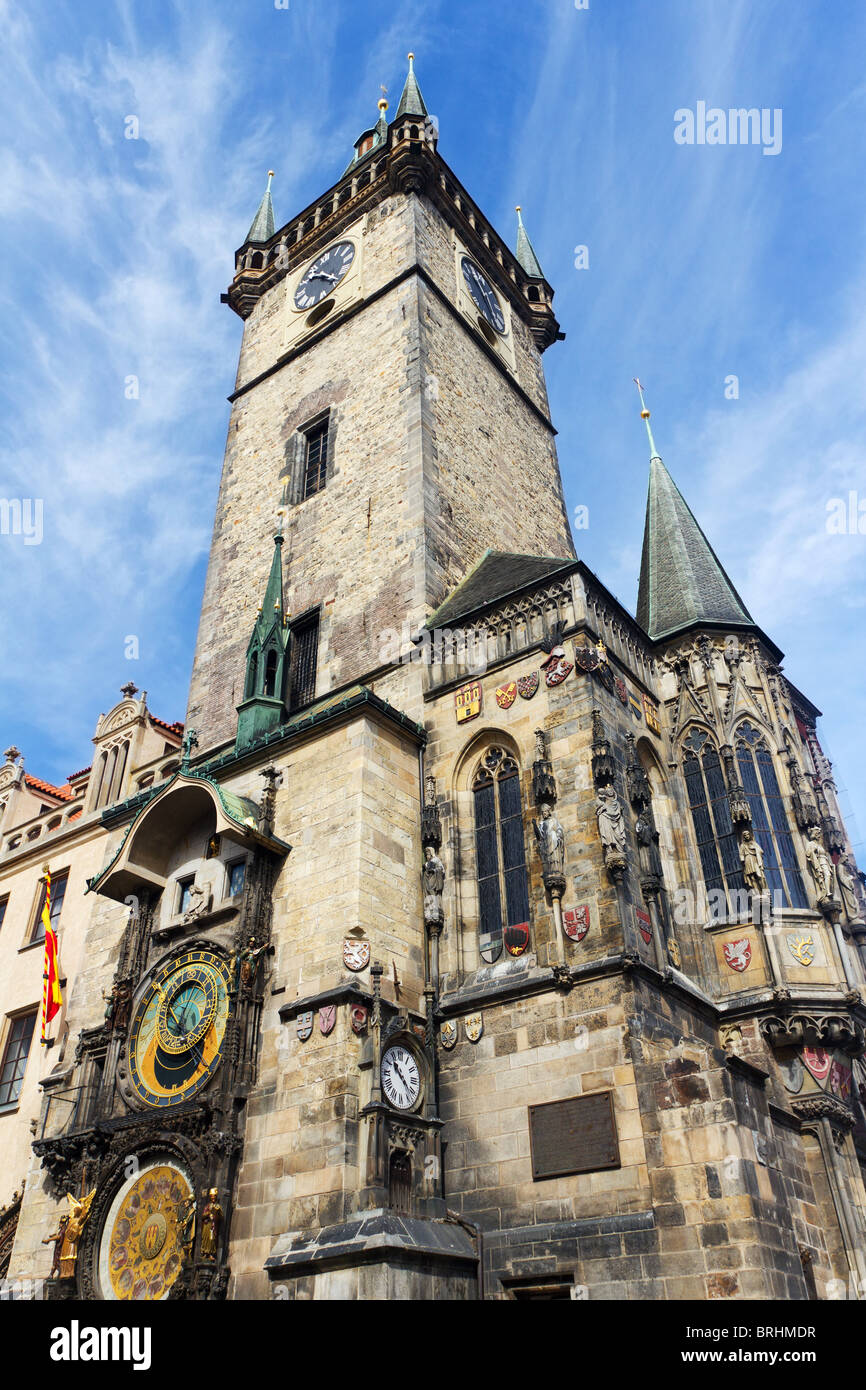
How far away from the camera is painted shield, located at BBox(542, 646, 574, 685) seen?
45.0 ft

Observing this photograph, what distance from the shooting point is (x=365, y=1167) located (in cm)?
1034

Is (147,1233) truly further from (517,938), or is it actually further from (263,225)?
(263,225)

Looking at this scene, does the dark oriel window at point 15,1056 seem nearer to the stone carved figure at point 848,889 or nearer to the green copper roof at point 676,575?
the green copper roof at point 676,575

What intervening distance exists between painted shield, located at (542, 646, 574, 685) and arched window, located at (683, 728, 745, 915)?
298 cm

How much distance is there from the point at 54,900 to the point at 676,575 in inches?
514

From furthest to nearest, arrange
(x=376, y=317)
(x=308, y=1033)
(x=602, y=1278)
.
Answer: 1. (x=376, y=317)
2. (x=308, y=1033)
3. (x=602, y=1278)

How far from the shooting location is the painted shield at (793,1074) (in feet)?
40.7

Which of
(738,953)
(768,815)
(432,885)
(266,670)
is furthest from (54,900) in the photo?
(768,815)

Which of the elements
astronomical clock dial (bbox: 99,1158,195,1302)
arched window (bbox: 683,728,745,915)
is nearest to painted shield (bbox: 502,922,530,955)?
arched window (bbox: 683,728,745,915)

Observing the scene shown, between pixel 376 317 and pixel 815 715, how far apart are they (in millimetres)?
12256

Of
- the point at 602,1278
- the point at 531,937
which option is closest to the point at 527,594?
the point at 531,937

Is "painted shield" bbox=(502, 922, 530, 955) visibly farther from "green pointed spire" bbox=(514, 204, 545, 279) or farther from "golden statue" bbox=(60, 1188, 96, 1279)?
"green pointed spire" bbox=(514, 204, 545, 279)

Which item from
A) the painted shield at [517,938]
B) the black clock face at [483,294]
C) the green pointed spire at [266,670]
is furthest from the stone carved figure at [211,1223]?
the black clock face at [483,294]
